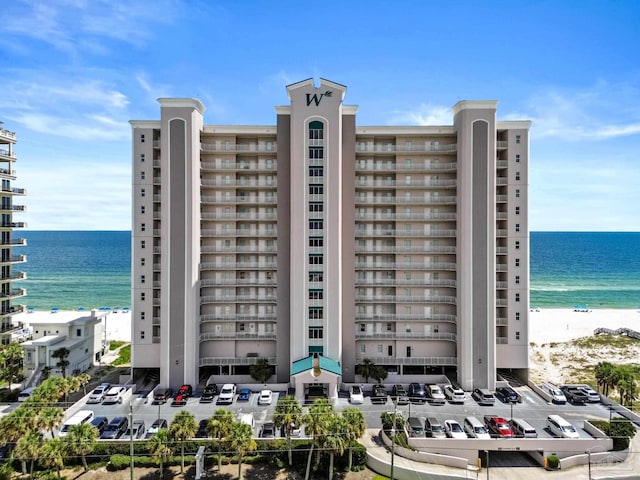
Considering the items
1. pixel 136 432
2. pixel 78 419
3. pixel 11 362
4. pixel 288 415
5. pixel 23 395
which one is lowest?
pixel 136 432

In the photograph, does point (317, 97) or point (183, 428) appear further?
point (317, 97)

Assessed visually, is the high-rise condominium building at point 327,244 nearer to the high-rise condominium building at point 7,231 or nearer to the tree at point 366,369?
the tree at point 366,369

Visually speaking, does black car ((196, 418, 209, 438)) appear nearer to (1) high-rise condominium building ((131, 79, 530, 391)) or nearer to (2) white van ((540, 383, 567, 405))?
(1) high-rise condominium building ((131, 79, 530, 391))

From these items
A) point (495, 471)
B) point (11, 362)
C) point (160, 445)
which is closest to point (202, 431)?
point (160, 445)

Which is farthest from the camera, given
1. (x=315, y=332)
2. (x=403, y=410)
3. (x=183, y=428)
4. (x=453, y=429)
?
(x=315, y=332)

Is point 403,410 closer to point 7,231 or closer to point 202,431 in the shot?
point 202,431

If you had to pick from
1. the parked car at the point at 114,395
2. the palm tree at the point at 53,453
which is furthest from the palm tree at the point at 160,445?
the parked car at the point at 114,395

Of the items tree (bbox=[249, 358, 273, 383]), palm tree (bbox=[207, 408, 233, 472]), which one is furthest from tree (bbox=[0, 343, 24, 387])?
palm tree (bbox=[207, 408, 233, 472])
